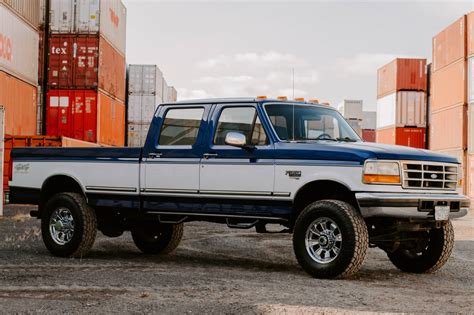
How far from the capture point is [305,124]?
8.80 metres

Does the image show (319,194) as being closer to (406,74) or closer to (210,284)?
(210,284)

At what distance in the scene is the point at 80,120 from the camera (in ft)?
94.0

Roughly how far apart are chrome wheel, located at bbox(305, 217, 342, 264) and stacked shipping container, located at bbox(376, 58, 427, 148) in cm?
3185

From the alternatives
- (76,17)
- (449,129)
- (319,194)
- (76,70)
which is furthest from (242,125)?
(449,129)

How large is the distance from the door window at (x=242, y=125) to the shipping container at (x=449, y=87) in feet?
83.1

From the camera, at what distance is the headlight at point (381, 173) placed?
304 inches

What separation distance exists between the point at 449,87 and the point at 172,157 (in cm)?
2720

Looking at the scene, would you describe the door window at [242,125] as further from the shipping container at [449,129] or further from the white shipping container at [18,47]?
the shipping container at [449,129]

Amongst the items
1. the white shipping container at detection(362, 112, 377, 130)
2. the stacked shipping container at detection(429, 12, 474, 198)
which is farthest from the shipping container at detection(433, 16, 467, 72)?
the white shipping container at detection(362, 112, 377, 130)

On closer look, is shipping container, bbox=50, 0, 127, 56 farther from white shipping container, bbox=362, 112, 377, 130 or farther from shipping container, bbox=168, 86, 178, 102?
white shipping container, bbox=362, 112, 377, 130

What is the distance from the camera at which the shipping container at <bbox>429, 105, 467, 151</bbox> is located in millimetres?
32250

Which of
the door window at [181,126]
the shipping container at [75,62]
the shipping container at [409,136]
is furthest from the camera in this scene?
the shipping container at [409,136]

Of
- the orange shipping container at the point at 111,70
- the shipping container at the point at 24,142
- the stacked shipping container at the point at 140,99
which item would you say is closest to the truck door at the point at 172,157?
the shipping container at the point at 24,142

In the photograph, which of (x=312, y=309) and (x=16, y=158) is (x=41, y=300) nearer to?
(x=312, y=309)
